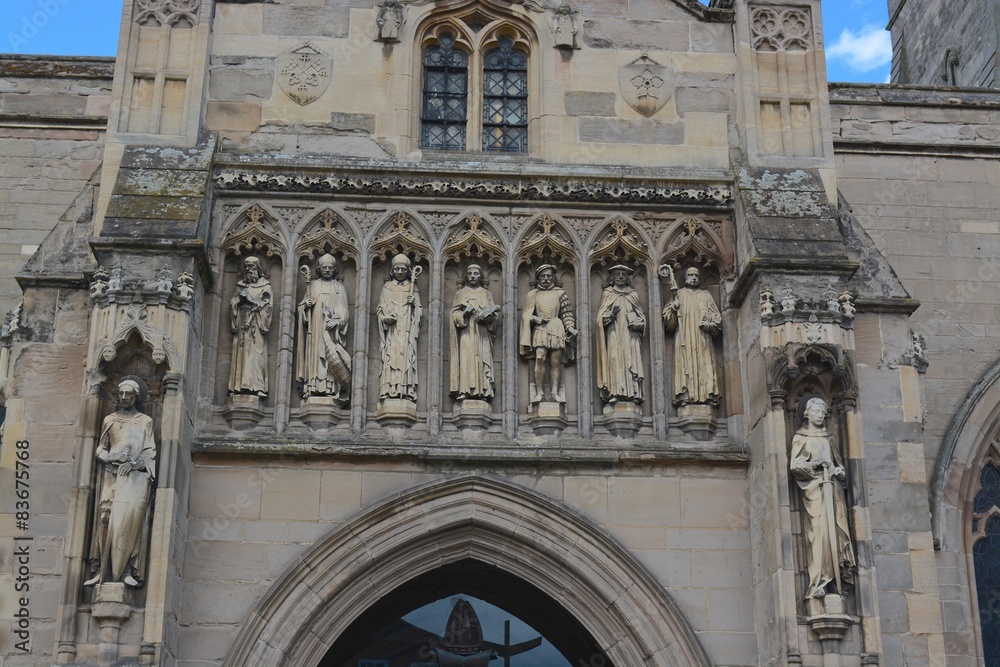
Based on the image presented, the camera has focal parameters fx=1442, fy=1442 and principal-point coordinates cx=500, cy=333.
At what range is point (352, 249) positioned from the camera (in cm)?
1169

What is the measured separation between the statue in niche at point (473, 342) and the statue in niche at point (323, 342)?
86 centimetres

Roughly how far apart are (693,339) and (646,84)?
2356 mm

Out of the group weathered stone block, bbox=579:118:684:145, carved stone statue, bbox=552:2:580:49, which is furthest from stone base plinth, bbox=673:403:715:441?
carved stone statue, bbox=552:2:580:49

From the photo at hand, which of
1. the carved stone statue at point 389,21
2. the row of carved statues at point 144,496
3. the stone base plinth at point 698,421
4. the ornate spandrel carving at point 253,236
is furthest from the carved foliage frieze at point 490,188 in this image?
the row of carved statues at point 144,496

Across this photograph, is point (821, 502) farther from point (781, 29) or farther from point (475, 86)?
point (475, 86)

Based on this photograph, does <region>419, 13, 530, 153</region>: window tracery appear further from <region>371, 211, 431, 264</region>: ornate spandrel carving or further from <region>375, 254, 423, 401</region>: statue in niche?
<region>375, 254, 423, 401</region>: statue in niche

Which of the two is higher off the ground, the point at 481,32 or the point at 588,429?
the point at 481,32

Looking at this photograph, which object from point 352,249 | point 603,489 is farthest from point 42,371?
point 603,489

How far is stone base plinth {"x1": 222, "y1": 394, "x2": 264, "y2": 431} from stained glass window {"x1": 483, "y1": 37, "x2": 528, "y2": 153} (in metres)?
3.07

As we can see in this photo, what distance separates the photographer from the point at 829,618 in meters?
9.88

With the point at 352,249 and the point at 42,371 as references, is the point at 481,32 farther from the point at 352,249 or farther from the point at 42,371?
the point at 42,371

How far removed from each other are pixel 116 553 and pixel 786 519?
4.65 meters

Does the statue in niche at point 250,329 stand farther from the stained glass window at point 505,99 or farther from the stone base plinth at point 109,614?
the stained glass window at point 505,99

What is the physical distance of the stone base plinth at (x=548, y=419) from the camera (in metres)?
11.3
